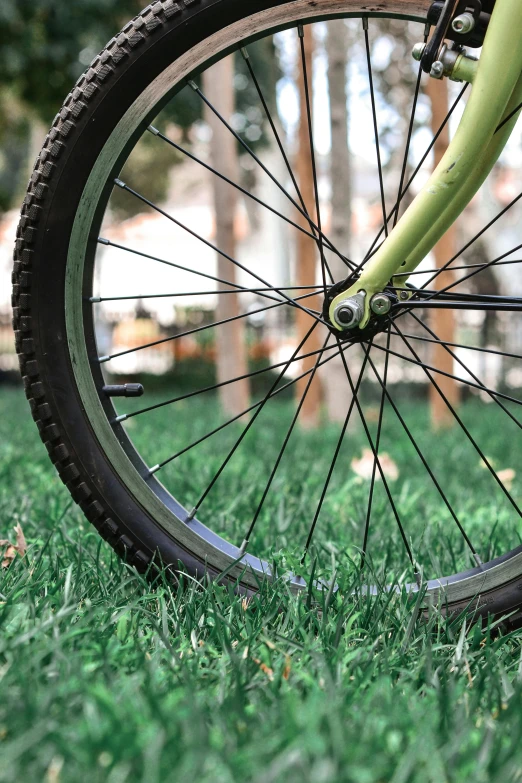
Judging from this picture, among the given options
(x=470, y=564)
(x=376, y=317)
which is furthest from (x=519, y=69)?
(x=470, y=564)

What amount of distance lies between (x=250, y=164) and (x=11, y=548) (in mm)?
13565

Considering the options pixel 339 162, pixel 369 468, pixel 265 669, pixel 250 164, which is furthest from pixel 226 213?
pixel 250 164

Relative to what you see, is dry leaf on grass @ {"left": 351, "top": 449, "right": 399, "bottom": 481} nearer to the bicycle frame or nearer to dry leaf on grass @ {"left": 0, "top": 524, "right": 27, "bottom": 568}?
dry leaf on grass @ {"left": 0, "top": 524, "right": 27, "bottom": 568}

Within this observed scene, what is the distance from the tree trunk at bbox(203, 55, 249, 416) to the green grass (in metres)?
3.39

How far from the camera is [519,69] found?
1.28 m

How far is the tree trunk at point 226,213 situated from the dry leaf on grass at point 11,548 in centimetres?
306

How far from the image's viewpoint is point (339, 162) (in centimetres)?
473

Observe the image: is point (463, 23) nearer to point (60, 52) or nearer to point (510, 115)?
point (510, 115)

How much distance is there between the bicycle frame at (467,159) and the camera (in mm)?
1260

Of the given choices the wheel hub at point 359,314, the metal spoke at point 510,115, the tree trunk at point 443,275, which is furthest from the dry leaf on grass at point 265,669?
the tree trunk at point 443,275

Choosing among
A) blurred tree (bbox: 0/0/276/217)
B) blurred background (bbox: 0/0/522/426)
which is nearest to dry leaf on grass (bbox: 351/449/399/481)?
blurred background (bbox: 0/0/522/426)

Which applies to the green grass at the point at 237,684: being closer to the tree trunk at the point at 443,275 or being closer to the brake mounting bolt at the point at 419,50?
the brake mounting bolt at the point at 419,50

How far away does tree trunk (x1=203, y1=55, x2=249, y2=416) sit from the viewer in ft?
15.8

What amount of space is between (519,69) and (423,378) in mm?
8092
